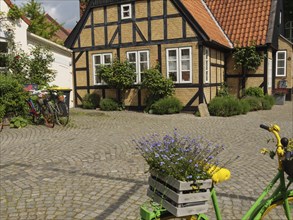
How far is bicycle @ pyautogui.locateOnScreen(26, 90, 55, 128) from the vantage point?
384 inches

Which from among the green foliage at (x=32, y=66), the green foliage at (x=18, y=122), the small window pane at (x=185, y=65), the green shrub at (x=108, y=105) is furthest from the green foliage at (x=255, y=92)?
the green foliage at (x=18, y=122)

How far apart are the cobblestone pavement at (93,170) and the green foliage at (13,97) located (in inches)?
36.2

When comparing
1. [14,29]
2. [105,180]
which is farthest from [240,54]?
[105,180]

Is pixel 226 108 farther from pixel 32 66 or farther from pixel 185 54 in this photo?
pixel 32 66

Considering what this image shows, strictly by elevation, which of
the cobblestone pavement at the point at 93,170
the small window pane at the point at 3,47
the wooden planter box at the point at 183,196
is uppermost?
the small window pane at the point at 3,47

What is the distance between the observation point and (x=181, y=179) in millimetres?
2084

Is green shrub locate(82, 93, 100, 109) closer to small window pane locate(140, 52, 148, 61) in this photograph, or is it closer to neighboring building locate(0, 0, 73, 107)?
neighboring building locate(0, 0, 73, 107)

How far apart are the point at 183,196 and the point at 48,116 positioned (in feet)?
27.7

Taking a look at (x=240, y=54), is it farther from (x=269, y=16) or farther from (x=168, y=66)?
(x=168, y=66)

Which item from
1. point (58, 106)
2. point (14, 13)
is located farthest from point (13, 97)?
point (14, 13)

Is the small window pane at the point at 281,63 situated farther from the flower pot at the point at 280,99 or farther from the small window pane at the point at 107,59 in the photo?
the small window pane at the point at 107,59

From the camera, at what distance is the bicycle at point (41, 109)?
9758 millimetres

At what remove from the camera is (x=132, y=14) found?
572 inches

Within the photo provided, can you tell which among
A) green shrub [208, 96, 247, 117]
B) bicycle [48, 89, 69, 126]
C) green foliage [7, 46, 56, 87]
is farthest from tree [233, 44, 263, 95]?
bicycle [48, 89, 69, 126]
